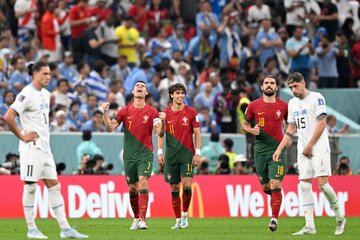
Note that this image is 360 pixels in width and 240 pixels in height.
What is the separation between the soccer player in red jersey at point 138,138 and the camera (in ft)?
73.3

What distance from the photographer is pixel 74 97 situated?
106 feet

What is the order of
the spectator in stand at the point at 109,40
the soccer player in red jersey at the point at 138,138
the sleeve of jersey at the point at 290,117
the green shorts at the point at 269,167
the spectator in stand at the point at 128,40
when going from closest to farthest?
the sleeve of jersey at the point at 290,117 < the green shorts at the point at 269,167 < the soccer player in red jersey at the point at 138,138 < the spectator in stand at the point at 109,40 < the spectator in stand at the point at 128,40

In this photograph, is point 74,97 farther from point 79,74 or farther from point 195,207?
point 195,207

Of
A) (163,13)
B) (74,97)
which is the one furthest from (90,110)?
(163,13)

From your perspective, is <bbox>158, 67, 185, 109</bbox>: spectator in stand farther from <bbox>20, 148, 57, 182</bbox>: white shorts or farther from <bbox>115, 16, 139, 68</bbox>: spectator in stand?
<bbox>20, 148, 57, 182</bbox>: white shorts

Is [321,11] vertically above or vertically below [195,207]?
above

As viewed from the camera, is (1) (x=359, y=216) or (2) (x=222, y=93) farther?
(2) (x=222, y=93)

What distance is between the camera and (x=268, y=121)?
74.3ft

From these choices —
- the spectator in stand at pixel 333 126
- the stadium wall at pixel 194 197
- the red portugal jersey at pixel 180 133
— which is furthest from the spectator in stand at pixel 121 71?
the red portugal jersey at pixel 180 133

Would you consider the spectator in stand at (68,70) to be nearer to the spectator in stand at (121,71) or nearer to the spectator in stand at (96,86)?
the spectator in stand at (96,86)

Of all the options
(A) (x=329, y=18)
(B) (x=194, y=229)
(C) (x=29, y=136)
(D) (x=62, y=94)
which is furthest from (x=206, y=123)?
(C) (x=29, y=136)

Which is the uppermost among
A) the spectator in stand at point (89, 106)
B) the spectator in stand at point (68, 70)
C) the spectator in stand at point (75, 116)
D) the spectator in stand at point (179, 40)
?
the spectator in stand at point (179, 40)

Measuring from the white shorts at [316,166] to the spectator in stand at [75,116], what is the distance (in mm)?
11859

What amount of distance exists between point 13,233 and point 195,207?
7821 mm
